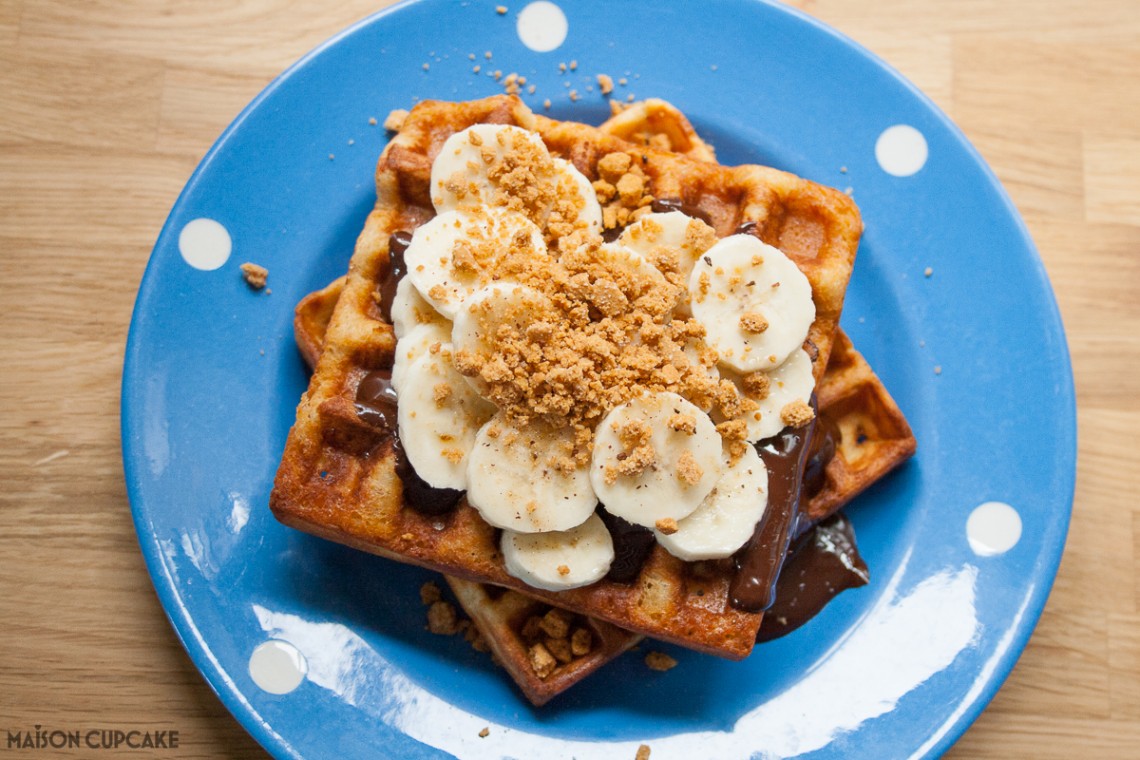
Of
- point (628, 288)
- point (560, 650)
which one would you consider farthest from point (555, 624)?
point (628, 288)

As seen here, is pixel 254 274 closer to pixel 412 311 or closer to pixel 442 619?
pixel 412 311

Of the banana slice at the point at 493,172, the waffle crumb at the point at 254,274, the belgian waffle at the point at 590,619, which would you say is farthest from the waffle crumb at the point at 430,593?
the banana slice at the point at 493,172

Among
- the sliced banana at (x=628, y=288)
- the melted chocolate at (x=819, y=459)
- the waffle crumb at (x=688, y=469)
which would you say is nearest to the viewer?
the waffle crumb at (x=688, y=469)

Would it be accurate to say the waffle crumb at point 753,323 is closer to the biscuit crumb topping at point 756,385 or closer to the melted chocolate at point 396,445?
the biscuit crumb topping at point 756,385

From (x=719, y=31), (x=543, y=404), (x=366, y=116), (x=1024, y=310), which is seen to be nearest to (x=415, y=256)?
(x=543, y=404)

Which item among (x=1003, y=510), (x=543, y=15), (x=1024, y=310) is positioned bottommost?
(x=1003, y=510)

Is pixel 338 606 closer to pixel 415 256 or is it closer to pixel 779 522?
pixel 415 256
